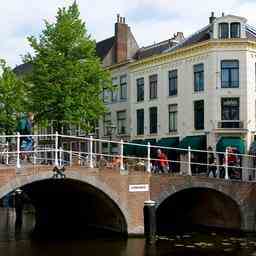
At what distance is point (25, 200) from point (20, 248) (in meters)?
17.2

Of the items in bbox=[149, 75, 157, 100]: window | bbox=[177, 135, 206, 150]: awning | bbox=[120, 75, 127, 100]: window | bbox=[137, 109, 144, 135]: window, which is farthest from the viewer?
bbox=[120, 75, 127, 100]: window

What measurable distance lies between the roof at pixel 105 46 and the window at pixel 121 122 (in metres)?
4.78

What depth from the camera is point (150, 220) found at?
62.4 ft

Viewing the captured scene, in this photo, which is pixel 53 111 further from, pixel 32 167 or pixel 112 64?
pixel 112 64

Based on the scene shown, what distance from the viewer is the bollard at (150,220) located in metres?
19.1

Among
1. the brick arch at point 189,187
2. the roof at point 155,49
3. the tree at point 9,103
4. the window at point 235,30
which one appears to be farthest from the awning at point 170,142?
the brick arch at point 189,187

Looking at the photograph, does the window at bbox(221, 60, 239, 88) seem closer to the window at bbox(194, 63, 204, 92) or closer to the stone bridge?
the window at bbox(194, 63, 204, 92)

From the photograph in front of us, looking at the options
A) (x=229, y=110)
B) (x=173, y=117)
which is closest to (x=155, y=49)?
(x=173, y=117)

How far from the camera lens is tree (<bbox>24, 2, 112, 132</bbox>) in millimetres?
26984

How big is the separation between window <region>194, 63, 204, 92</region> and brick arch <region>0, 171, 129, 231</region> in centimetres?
1346

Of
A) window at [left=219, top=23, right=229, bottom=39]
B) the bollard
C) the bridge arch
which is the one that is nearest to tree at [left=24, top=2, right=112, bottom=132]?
the bridge arch

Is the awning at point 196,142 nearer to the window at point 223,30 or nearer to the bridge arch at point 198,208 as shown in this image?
the bridge arch at point 198,208

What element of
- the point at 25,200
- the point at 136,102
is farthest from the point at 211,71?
the point at 25,200

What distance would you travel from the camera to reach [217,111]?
31.3 meters
